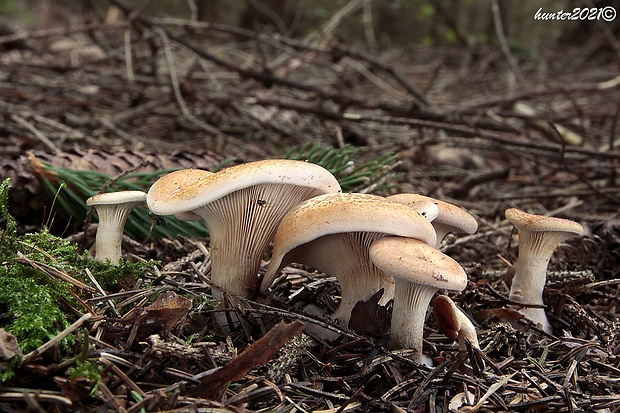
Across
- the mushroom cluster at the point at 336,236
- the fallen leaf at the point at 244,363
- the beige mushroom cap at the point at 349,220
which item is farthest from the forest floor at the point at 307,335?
the beige mushroom cap at the point at 349,220

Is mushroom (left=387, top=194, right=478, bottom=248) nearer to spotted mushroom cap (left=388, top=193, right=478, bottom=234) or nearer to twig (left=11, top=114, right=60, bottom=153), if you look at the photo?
spotted mushroom cap (left=388, top=193, right=478, bottom=234)

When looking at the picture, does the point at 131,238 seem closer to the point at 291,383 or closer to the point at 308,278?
the point at 308,278

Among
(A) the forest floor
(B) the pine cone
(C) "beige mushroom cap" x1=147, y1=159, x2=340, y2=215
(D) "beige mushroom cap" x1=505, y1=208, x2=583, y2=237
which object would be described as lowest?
(A) the forest floor

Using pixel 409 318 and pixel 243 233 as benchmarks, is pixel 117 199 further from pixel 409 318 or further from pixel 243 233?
pixel 409 318

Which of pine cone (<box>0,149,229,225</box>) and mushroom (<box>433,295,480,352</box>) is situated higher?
pine cone (<box>0,149,229,225</box>)

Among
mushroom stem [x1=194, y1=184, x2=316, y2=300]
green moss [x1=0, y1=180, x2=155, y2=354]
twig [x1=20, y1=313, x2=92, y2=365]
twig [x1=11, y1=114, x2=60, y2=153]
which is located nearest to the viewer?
twig [x1=20, y1=313, x2=92, y2=365]

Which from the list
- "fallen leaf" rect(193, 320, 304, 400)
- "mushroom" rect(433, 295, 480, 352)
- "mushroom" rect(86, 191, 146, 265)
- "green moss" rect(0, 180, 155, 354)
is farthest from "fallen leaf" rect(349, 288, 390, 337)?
"mushroom" rect(86, 191, 146, 265)

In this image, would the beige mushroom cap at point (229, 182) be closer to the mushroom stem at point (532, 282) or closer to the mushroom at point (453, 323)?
the mushroom at point (453, 323)

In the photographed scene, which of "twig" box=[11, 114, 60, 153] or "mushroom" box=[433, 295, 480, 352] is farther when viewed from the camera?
"twig" box=[11, 114, 60, 153]

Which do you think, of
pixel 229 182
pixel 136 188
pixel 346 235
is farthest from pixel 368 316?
pixel 136 188
